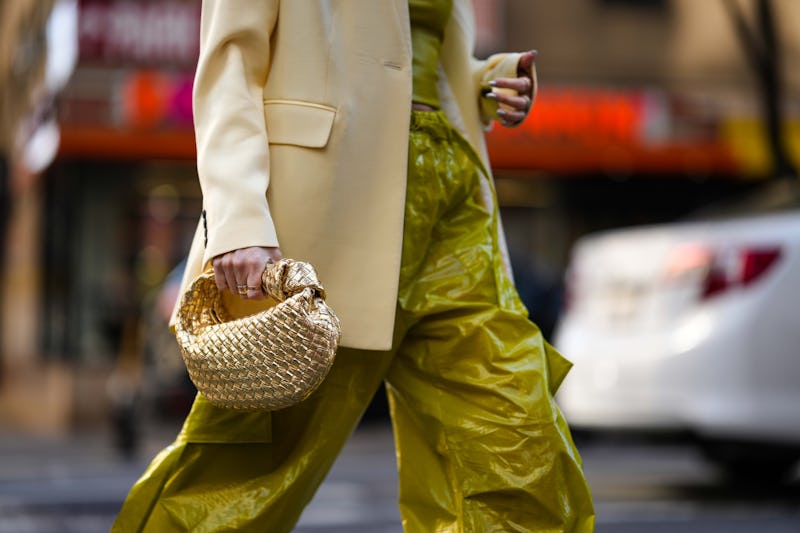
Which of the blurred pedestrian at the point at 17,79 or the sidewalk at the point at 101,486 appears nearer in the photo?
the sidewalk at the point at 101,486

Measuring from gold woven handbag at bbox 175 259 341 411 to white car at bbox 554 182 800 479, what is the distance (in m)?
4.20

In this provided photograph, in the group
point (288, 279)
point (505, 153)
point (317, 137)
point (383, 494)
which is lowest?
point (383, 494)

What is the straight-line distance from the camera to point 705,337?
257 inches

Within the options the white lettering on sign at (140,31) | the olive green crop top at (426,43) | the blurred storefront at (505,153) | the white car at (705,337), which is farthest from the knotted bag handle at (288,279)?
the white lettering on sign at (140,31)

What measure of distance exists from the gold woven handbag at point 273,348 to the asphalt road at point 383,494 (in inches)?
129

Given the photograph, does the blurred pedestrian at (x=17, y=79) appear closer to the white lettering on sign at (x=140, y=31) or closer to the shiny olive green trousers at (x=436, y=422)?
the white lettering on sign at (x=140, y=31)

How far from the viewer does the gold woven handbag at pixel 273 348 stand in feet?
8.24

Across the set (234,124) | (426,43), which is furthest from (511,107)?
(234,124)

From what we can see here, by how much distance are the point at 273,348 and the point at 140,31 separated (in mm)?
11614

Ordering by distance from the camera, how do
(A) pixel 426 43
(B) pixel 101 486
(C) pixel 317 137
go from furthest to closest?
(B) pixel 101 486
(A) pixel 426 43
(C) pixel 317 137

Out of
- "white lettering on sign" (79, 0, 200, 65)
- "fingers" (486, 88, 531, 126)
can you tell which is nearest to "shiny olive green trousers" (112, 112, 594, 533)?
"fingers" (486, 88, 531, 126)

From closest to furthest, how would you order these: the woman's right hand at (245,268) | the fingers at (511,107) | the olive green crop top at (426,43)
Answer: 1. the woman's right hand at (245,268)
2. the olive green crop top at (426,43)
3. the fingers at (511,107)

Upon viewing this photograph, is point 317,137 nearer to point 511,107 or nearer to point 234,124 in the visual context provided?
point 234,124

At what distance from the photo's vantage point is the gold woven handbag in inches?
98.9
